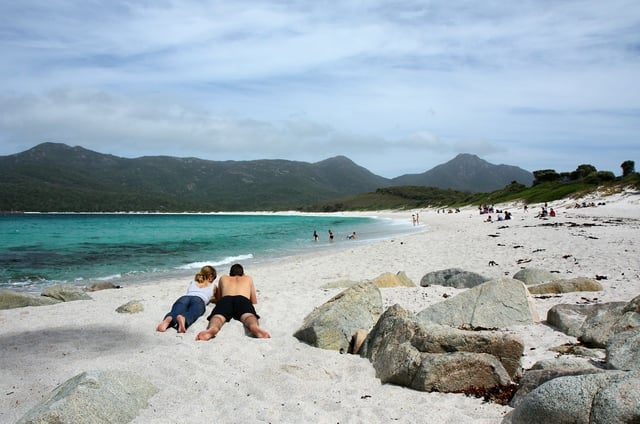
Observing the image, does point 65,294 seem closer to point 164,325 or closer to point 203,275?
point 203,275

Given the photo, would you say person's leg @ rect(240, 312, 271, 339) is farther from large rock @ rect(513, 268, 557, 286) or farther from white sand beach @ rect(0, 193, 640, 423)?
large rock @ rect(513, 268, 557, 286)

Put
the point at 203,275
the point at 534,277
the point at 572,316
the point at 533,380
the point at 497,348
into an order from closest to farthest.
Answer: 1. the point at 533,380
2. the point at 497,348
3. the point at 572,316
4. the point at 203,275
5. the point at 534,277

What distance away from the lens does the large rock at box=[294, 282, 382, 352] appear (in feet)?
24.5

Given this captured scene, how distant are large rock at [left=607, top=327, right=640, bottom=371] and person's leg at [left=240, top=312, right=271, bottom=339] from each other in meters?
5.32

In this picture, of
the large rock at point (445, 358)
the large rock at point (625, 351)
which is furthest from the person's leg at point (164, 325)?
the large rock at point (625, 351)

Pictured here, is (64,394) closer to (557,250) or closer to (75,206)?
(557,250)

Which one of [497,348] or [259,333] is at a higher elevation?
[497,348]

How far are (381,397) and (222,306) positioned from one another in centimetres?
420

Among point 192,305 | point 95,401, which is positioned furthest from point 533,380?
point 192,305

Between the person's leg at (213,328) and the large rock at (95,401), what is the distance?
2276mm

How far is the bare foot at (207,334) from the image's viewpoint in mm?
7527

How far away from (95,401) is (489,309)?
6.69m

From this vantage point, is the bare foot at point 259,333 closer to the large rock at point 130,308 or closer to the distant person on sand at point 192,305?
the distant person on sand at point 192,305

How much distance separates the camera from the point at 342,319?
7.75m
